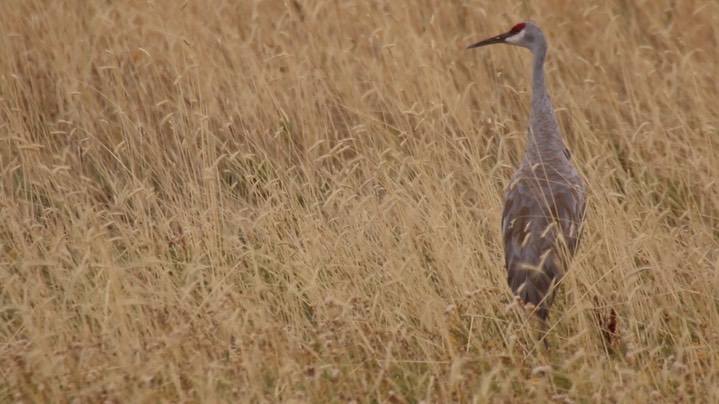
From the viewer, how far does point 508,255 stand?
17.2ft

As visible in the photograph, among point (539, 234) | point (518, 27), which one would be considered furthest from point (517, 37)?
point (539, 234)

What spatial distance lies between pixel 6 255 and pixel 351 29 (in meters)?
3.57

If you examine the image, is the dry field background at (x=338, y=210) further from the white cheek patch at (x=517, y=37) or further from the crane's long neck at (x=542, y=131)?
the white cheek patch at (x=517, y=37)

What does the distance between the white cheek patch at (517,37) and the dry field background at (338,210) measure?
52cm

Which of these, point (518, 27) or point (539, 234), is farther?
point (518, 27)

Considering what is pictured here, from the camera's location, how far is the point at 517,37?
6.40 metres

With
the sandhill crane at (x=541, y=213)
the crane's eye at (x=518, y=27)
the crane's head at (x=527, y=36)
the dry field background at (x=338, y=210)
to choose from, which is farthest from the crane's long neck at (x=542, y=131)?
the crane's eye at (x=518, y=27)

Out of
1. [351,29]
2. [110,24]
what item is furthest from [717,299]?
[110,24]

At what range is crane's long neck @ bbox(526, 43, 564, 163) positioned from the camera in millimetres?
5828

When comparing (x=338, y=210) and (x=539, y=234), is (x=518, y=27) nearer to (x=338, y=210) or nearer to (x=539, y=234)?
(x=338, y=210)

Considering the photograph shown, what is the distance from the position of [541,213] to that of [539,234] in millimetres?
166

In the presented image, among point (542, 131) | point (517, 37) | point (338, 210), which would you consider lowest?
point (338, 210)

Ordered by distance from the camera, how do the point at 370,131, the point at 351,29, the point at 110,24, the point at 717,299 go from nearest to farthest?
1. the point at 717,299
2. the point at 370,131
3. the point at 110,24
4. the point at 351,29

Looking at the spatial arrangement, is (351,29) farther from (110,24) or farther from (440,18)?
(110,24)
